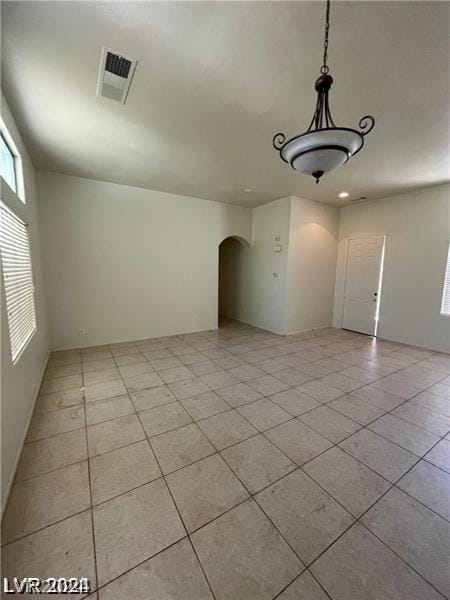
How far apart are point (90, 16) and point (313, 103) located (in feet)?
5.85

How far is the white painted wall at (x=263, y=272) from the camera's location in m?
5.32

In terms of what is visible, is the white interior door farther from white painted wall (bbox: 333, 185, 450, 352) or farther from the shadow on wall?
the shadow on wall

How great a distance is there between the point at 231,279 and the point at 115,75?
17.5 feet

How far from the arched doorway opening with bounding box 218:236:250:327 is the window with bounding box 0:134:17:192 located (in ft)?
14.4

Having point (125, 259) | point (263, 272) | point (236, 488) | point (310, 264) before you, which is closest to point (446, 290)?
point (310, 264)

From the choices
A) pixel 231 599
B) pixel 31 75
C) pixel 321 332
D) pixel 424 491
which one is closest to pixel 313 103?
pixel 31 75

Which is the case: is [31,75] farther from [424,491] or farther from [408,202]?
[408,202]

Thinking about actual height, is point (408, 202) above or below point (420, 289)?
above

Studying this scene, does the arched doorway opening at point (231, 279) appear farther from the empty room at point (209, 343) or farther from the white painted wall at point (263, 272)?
the empty room at point (209, 343)

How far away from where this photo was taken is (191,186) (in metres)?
4.51

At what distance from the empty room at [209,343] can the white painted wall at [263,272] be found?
816 millimetres

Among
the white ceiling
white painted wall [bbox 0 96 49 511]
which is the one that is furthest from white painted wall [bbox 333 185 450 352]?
white painted wall [bbox 0 96 49 511]

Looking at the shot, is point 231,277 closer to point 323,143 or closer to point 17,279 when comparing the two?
point 17,279

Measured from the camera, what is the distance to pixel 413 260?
15.5 ft
